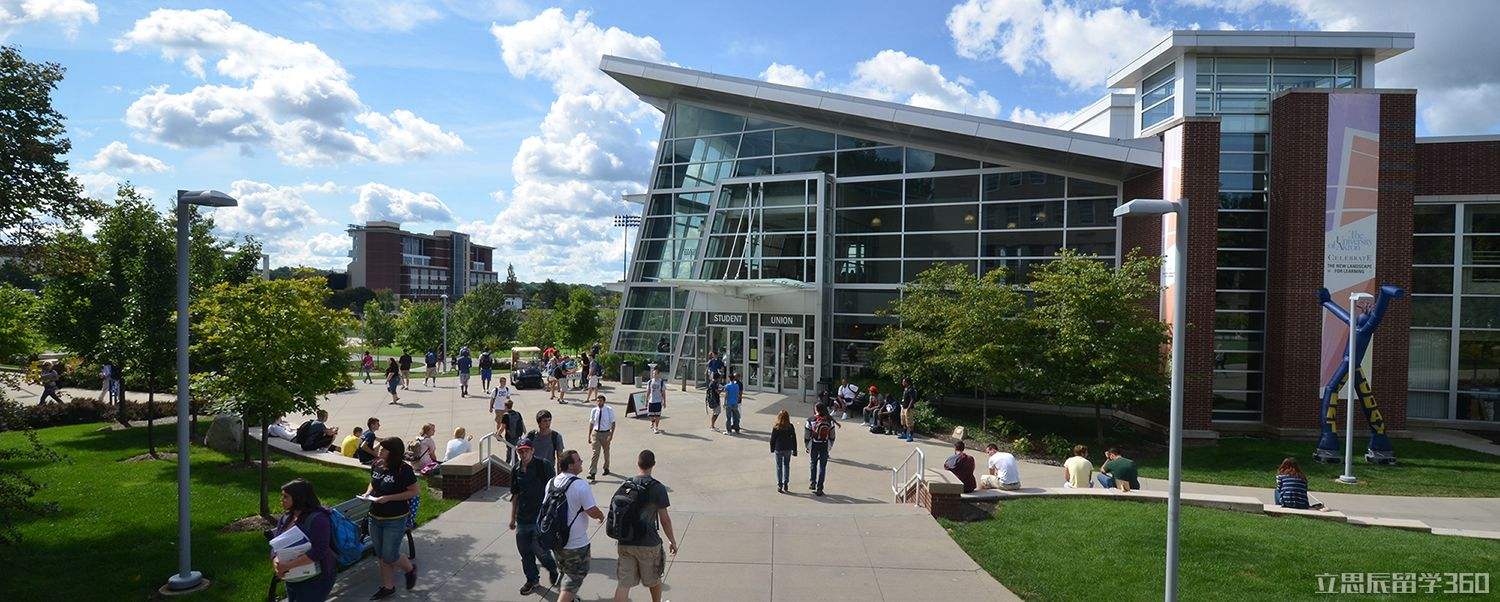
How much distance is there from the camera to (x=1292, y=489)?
1144 cm

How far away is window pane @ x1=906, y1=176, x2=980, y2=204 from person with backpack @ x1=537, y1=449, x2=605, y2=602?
69.3 ft

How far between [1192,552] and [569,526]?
6.93 metres

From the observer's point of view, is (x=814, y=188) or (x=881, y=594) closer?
(x=881, y=594)

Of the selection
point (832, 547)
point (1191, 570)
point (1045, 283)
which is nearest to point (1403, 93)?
point (1045, 283)

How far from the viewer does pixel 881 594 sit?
753 cm

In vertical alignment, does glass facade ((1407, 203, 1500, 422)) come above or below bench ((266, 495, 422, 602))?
above

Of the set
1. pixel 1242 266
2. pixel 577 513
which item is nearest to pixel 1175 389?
pixel 577 513

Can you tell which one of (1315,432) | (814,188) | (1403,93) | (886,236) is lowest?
(1315,432)

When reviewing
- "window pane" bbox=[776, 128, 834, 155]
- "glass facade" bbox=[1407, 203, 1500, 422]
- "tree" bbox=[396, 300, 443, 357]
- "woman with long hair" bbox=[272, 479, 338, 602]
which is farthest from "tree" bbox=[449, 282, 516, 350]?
"glass facade" bbox=[1407, 203, 1500, 422]

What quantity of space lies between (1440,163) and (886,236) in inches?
634

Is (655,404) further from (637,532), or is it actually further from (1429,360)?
(1429,360)

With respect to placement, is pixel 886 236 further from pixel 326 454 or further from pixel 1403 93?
pixel 326 454

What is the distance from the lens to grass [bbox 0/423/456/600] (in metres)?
7.75

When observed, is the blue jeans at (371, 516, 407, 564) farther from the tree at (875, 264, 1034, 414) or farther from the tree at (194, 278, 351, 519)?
the tree at (875, 264, 1034, 414)
